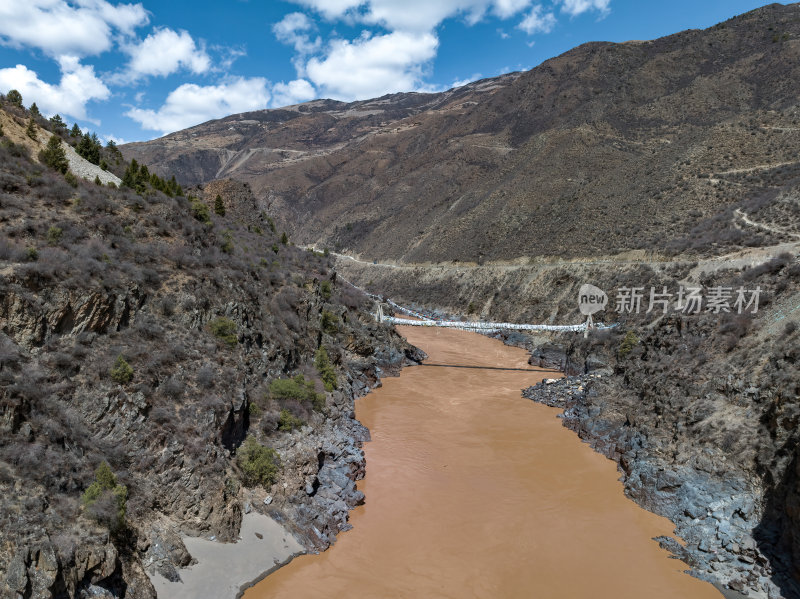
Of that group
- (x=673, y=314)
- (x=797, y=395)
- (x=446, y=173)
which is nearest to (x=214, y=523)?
(x=797, y=395)

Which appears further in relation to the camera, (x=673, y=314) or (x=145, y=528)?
(x=673, y=314)

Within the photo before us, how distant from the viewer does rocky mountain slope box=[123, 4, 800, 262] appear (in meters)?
38.4

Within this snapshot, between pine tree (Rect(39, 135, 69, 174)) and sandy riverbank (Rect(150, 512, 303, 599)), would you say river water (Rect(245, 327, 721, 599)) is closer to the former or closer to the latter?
sandy riverbank (Rect(150, 512, 303, 599))

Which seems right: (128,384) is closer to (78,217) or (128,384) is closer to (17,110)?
(78,217)

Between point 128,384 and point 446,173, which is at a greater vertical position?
point 446,173

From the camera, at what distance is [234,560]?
10383 mm

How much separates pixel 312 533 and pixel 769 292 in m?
20.0

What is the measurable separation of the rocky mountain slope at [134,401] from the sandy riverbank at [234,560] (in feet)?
0.82

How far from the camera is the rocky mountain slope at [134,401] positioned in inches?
329

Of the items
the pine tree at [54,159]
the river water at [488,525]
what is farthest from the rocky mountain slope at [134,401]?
the river water at [488,525]

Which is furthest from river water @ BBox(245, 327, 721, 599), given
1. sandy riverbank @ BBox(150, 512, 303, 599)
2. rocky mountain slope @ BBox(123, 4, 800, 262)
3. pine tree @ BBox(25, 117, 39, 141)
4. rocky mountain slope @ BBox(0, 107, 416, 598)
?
rocky mountain slope @ BBox(123, 4, 800, 262)

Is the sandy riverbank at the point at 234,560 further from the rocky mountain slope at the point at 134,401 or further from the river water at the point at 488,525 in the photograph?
the river water at the point at 488,525

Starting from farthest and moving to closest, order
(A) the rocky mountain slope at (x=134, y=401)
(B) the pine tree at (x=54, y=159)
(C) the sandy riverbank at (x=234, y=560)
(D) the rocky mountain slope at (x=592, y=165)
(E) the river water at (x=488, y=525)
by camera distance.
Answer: (D) the rocky mountain slope at (x=592, y=165), (B) the pine tree at (x=54, y=159), (E) the river water at (x=488, y=525), (C) the sandy riverbank at (x=234, y=560), (A) the rocky mountain slope at (x=134, y=401)

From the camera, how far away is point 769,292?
19.2 metres
